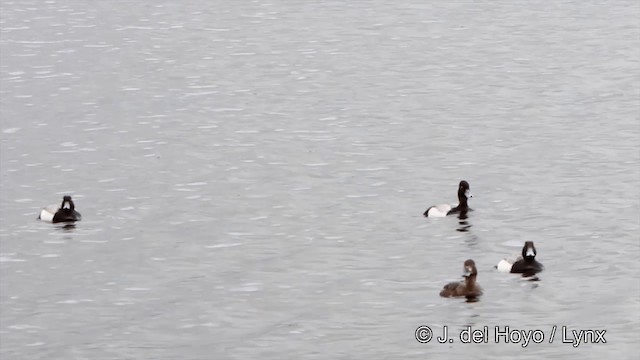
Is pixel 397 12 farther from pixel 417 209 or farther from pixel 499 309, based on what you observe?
pixel 499 309

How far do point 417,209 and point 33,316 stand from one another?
11454mm

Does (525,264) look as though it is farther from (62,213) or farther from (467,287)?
(62,213)

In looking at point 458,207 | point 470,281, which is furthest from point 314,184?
point 470,281

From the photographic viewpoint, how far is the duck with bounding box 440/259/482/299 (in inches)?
1131

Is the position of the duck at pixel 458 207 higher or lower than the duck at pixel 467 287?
higher

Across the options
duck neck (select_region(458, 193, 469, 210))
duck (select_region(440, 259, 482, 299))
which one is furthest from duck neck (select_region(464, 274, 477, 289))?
duck neck (select_region(458, 193, 469, 210))

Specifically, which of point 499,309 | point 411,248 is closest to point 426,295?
point 499,309

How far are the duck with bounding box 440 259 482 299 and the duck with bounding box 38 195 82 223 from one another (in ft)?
34.6

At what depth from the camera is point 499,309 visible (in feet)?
92.2

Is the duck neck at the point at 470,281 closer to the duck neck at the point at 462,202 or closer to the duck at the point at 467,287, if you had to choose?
the duck at the point at 467,287

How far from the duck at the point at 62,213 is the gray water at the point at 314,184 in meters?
0.47

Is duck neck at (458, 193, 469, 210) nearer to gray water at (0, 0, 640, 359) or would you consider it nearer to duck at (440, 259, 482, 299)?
gray water at (0, 0, 640, 359)

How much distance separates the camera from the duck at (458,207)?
35344mm

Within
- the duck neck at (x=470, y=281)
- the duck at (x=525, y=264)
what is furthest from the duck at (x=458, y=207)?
the duck neck at (x=470, y=281)
